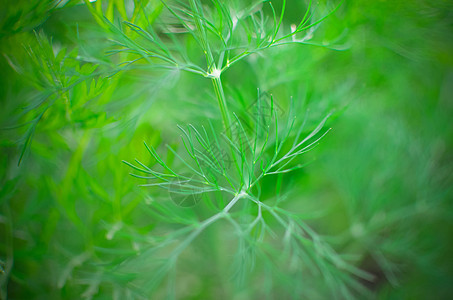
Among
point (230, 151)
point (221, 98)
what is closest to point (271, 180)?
point (230, 151)

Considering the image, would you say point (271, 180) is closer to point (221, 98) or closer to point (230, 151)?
point (230, 151)

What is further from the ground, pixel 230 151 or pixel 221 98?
pixel 221 98

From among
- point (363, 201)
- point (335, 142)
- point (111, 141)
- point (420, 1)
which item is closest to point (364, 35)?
point (420, 1)

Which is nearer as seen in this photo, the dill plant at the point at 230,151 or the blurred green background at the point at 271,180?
the dill plant at the point at 230,151

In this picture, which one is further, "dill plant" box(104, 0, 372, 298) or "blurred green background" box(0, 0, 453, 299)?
"blurred green background" box(0, 0, 453, 299)

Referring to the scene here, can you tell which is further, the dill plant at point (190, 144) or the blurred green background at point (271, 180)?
the blurred green background at point (271, 180)

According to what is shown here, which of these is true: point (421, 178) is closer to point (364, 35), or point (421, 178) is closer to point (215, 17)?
point (364, 35)

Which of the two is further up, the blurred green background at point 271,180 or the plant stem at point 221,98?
the plant stem at point 221,98

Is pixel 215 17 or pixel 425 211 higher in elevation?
pixel 215 17
